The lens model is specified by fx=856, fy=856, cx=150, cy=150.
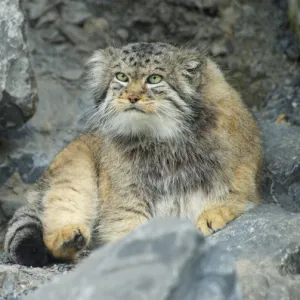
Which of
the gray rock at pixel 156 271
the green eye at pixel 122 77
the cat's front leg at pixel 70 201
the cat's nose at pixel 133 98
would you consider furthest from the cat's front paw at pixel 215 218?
the gray rock at pixel 156 271

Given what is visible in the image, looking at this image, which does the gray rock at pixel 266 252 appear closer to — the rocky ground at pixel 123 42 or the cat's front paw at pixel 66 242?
the cat's front paw at pixel 66 242

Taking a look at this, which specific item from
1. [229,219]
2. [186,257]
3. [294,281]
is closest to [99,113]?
[229,219]

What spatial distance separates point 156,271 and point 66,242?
8.36 feet

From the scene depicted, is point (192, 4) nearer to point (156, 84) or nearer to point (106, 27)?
point (106, 27)

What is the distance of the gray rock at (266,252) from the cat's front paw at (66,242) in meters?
1.00

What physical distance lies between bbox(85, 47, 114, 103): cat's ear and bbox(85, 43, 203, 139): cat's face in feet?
0.07

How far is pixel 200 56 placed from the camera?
6.49 m

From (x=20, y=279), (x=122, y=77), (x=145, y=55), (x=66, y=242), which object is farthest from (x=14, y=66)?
(x=20, y=279)

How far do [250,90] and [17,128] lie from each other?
2.48m

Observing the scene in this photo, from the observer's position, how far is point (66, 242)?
608 centimetres

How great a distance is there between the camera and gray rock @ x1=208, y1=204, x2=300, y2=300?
189 inches

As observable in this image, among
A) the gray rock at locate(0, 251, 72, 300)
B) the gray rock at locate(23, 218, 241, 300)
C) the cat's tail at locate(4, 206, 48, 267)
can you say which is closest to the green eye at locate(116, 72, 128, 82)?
the cat's tail at locate(4, 206, 48, 267)

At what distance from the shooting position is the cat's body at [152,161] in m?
6.12

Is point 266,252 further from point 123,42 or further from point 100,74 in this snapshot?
point 123,42
